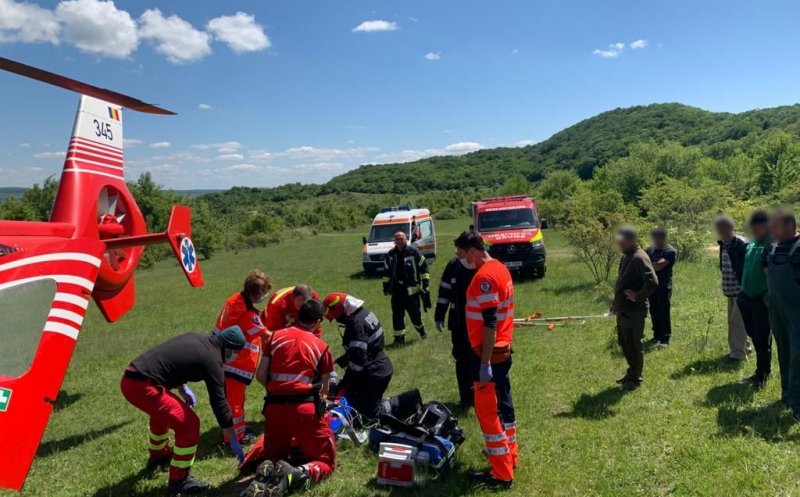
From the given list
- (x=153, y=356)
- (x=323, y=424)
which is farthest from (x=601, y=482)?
(x=153, y=356)

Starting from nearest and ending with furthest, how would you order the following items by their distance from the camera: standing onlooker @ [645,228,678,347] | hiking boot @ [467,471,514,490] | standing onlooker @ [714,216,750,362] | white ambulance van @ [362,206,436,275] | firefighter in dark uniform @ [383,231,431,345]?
hiking boot @ [467,471,514,490] → standing onlooker @ [714,216,750,362] → standing onlooker @ [645,228,678,347] → firefighter in dark uniform @ [383,231,431,345] → white ambulance van @ [362,206,436,275]

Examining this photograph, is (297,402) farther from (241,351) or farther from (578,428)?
(578,428)

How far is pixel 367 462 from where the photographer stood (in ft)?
16.0

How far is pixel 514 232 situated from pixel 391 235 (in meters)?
5.68

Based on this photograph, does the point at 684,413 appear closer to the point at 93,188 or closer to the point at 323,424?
the point at 323,424

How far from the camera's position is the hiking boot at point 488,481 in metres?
4.21

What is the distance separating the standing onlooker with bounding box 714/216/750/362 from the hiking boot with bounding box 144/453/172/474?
23.0 feet

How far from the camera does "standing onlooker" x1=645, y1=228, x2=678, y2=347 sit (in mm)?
7833

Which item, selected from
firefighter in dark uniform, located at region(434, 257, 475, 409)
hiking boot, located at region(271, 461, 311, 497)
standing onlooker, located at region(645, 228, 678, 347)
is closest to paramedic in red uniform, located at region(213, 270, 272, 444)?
hiking boot, located at region(271, 461, 311, 497)

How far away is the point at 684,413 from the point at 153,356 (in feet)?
17.5

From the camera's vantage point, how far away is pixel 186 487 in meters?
4.47

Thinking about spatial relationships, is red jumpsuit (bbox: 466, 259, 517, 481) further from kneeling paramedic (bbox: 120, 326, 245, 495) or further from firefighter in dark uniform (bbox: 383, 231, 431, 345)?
firefighter in dark uniform (bbox: 383, 231, 431, 345)

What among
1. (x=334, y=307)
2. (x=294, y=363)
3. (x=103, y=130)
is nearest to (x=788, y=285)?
(x=334, y=307)

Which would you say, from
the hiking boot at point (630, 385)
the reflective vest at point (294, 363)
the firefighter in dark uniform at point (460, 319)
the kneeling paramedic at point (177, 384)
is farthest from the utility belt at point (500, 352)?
the hiking boot at point (630, 385)
